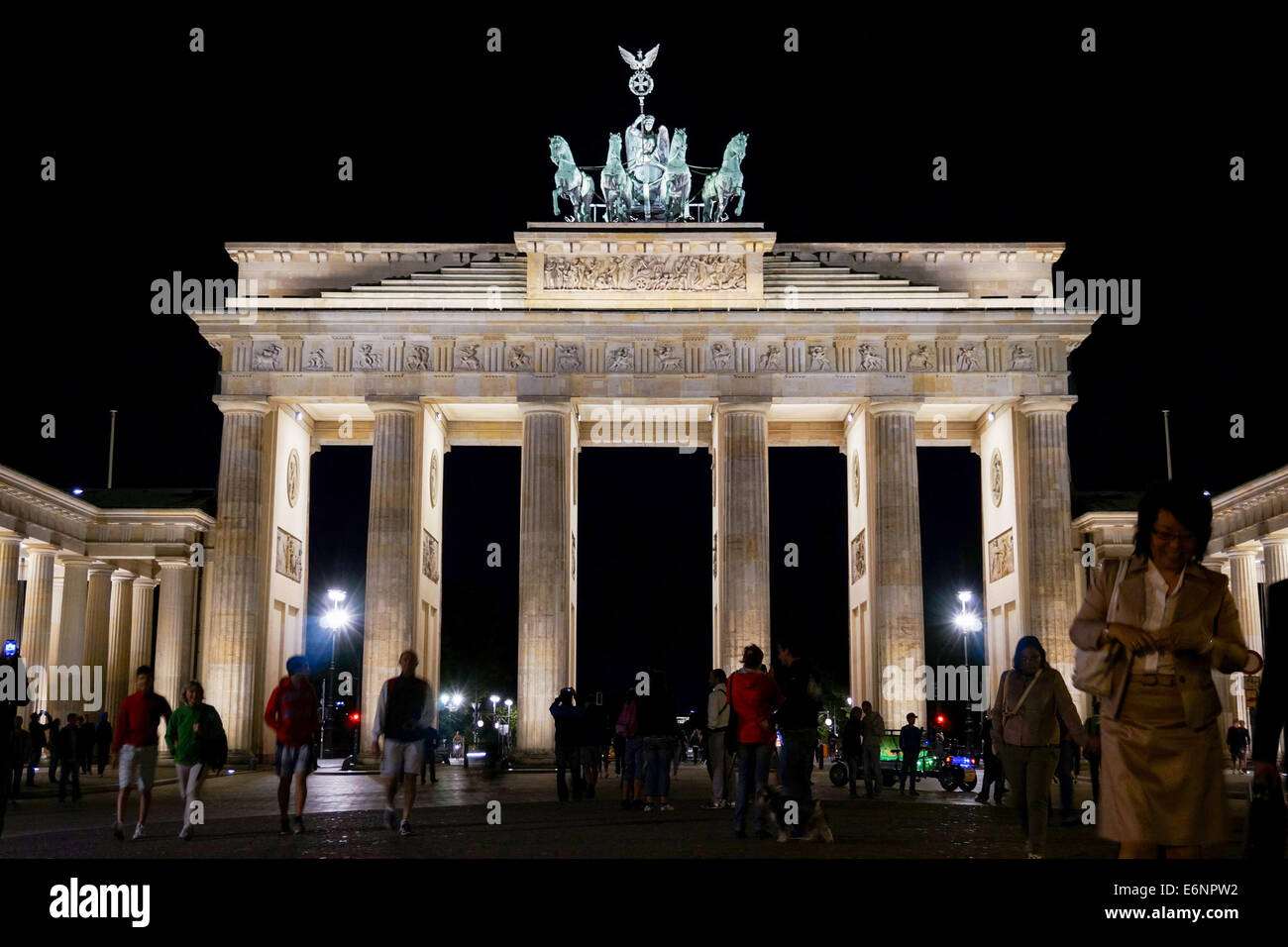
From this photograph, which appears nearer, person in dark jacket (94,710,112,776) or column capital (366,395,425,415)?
person in dark jacket (94,710,112,776)

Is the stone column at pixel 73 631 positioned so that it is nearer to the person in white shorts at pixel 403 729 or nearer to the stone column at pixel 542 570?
the stone column at pixel 542 570

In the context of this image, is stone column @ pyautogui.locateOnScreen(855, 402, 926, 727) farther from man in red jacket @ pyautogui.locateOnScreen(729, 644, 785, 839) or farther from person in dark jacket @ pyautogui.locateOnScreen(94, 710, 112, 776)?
man in red jacket @ pyautogui.locateOnScreen(729, 644, 785, 839)

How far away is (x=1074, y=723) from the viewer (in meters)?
13.1

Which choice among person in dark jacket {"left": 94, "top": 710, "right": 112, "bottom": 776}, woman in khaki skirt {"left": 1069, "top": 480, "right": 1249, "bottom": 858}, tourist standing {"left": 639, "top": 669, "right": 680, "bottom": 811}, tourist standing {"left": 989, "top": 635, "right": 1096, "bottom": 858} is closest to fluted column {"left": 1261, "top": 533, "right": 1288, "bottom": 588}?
tourist standing {"left": 639, "top": 669, "right": 680, "bottom": 811}

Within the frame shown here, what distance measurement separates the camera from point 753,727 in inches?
648

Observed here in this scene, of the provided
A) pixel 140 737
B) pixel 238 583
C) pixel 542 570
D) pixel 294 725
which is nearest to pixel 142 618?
pixel 238 583

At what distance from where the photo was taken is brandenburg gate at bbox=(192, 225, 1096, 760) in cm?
4547

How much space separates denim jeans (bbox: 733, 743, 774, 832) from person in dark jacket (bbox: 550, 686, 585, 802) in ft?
24.6

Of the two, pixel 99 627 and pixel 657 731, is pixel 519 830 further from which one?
pixel 99 627

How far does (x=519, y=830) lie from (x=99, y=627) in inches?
1583

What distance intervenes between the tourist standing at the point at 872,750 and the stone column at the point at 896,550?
1751 cm

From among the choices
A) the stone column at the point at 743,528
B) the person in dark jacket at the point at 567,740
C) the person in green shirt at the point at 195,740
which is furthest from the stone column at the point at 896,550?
the person in green shirt at the point at 195,740
